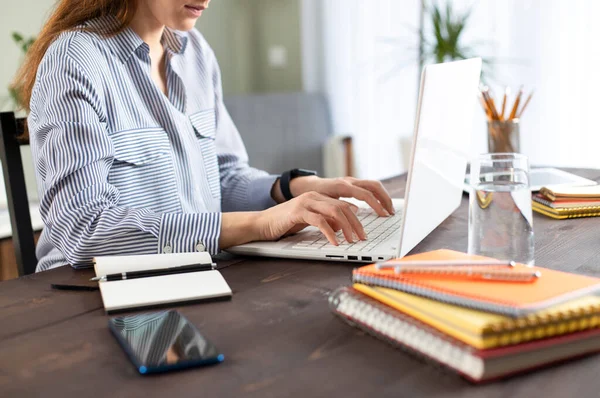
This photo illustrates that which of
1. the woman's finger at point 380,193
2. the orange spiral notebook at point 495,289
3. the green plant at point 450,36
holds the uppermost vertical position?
the green plant at point 450,36

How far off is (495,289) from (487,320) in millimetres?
65

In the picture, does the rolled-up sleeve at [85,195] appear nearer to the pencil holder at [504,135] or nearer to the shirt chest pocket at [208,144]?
the shirt chest pocket at [208,144]

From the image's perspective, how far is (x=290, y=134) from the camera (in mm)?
3701

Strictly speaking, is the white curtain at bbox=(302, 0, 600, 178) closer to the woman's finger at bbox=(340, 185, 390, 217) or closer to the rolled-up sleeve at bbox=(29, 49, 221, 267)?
the woman's finger at bbox=(340, 185, 390, 217)

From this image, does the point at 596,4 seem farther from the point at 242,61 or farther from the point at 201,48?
the point at 242,61

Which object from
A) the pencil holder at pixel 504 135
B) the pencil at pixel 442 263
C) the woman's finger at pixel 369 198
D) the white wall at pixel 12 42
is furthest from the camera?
the white wall at pixel 12 42

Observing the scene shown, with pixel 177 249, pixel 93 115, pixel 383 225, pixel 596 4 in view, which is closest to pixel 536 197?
pixel 383 225

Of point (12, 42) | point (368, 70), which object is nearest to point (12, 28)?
point (12, 42)

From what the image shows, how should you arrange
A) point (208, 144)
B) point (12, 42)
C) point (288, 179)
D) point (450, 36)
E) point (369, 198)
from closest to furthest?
1. point (369, 198)
2. point (288, 179)
3. point (208, 144)
4. point (450, 36)
5. point (12, 42)

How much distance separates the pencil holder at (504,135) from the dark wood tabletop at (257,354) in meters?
0.71

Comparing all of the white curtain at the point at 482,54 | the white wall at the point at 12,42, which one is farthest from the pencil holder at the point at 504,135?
the white wall at the point at 12,42

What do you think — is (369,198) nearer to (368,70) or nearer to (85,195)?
(85,195)

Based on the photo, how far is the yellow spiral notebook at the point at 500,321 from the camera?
57 cm

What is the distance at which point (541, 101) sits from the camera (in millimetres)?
3027
